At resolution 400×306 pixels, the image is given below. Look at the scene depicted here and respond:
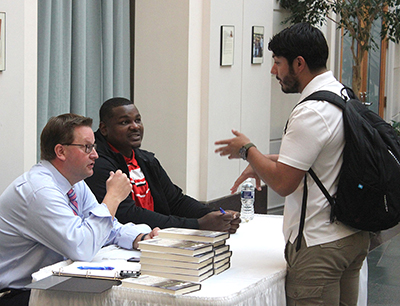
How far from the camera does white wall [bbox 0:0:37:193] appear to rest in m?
4.16

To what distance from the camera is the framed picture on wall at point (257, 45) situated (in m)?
7.31

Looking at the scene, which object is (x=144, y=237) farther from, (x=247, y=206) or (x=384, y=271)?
(x=384, y=271)

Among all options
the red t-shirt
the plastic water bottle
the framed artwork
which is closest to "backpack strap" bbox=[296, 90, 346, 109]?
the plastic water bottle

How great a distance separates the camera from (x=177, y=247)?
2.43 metres

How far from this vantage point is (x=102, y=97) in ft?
18.5

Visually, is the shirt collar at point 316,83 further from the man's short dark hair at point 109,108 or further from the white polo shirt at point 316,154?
the man's short dark hair at point 109,108

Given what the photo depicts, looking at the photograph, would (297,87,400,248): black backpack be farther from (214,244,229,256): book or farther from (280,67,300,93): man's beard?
(214,244,229,256): book

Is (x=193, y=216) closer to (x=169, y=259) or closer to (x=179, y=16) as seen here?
(x=169, y=259)

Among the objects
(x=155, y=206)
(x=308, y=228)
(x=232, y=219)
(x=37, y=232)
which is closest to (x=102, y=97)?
(x=155, y=206)

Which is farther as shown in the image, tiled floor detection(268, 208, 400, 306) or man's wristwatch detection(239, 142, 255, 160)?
tiled floor detection(268, 208, 400, 306)

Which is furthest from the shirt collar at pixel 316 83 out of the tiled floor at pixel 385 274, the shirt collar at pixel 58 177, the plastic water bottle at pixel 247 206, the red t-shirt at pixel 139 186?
the tiled floor at pixel 385 274

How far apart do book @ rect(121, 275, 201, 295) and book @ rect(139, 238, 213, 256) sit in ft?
0.38

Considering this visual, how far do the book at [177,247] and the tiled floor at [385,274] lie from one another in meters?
2.61

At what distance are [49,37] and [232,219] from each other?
2558 mm
